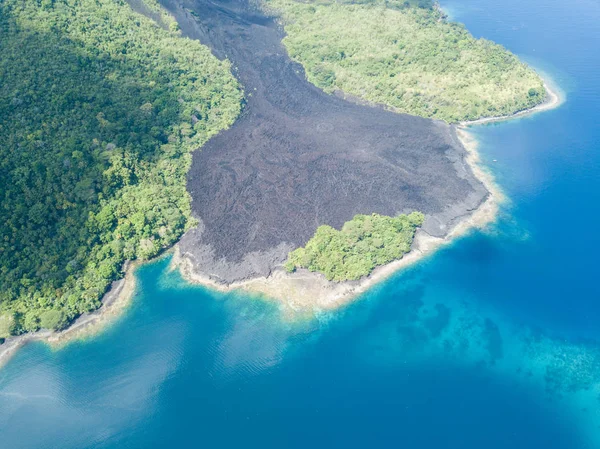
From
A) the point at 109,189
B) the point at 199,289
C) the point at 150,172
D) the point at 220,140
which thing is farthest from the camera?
the point at 220,140

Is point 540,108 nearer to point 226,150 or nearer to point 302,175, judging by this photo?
point 302,175

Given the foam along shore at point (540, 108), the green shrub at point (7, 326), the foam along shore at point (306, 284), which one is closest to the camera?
the green shrub at point (7, 326)

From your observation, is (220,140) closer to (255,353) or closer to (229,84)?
(229,84)

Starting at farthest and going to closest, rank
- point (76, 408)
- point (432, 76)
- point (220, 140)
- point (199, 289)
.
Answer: point (432, 76)
point (220, 140)
point (199, 289)
point (76, 408)

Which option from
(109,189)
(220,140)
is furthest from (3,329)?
(220,140)

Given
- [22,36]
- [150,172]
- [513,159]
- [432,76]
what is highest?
[432,76]

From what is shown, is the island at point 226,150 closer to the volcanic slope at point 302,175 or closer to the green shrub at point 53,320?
the green shrub at point 53,320

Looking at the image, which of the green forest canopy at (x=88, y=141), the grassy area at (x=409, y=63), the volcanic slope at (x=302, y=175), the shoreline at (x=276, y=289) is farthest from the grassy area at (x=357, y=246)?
the grassy area at (x=409, y=63)
